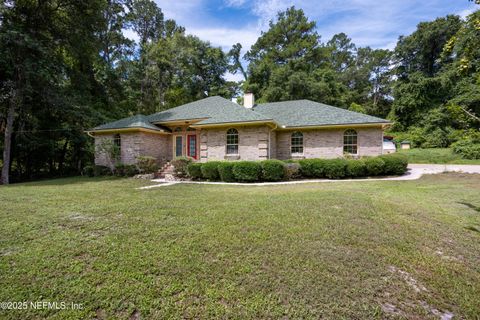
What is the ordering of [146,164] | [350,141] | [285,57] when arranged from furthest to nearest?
[285,57] → [350,141] → [146,164]

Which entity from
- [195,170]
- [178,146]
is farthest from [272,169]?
[178,146]

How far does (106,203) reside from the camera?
6.16 meters

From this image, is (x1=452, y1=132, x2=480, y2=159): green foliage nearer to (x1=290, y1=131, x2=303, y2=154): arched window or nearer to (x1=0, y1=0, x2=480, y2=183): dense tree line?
(x1=0, y1=0, x2=480, y2=183): dense tree line

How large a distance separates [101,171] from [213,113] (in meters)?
8.45

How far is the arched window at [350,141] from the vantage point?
13.6 metres

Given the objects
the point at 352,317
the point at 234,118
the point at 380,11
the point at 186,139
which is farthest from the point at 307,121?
the point at 352,317

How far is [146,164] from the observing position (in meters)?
13.4

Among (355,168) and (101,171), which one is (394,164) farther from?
(101,171)

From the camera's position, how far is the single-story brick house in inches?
506

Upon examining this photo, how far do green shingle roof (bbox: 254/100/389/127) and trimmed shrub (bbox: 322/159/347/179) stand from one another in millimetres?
3152

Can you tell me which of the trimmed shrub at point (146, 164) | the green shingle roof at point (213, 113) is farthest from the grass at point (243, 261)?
the green shingle roof at point (213, 113)

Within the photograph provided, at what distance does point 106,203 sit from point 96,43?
1591 cm

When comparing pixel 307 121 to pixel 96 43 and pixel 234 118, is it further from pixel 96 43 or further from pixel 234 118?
pixel 96 43

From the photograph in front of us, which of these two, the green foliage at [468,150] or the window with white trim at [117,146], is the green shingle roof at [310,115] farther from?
the window with white trim at [117,146]
